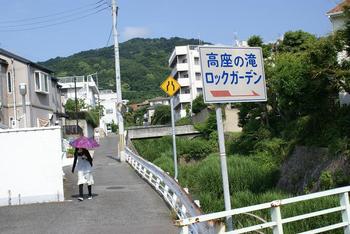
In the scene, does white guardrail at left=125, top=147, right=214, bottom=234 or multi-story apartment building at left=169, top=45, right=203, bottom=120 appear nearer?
white guardrail at left=125, top=147, right=214, bottom=234

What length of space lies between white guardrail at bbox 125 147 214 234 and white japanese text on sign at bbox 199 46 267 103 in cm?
159

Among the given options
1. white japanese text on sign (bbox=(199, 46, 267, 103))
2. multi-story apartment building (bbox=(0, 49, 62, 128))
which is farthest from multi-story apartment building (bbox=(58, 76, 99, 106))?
white japanese text on sign (bbox=(199, 46, 267, 103))

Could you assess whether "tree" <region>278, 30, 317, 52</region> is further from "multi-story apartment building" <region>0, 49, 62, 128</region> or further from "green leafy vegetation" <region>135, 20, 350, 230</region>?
"multi-story apartment building" <region>0, 49, 62, 128</region>

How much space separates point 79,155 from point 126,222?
4.15 meters

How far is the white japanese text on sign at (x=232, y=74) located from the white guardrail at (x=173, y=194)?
1589 mm

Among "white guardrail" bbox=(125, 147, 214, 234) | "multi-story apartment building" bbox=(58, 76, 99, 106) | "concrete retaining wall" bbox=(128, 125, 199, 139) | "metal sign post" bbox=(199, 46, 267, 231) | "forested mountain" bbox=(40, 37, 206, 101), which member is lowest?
"white guardrail" bbox=(125, 147, 214, 234)

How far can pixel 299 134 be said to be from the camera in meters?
23.0

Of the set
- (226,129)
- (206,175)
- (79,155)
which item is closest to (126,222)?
(79,155)

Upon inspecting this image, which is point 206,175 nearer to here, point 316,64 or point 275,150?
point 316,64

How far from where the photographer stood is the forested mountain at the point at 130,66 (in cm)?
13962

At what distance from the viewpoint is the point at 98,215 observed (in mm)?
11820

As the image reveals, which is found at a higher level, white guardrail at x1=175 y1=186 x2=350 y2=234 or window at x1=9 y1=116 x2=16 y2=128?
window at x1=9 y1=116 x2=16 y2=128

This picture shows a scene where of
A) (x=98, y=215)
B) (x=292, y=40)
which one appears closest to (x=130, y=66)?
(x=292, y=40)

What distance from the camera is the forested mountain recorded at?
140 m
